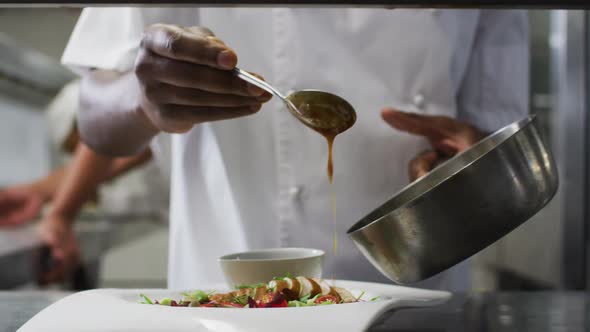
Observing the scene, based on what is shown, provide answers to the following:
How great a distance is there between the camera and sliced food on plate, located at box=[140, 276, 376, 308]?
2.07 ft

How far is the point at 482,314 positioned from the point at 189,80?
0.40m

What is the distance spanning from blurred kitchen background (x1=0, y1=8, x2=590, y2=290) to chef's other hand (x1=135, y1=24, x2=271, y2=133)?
87 centimetres

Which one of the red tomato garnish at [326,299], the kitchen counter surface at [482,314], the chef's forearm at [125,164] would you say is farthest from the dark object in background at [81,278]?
the red tomato garnish at [326,299]

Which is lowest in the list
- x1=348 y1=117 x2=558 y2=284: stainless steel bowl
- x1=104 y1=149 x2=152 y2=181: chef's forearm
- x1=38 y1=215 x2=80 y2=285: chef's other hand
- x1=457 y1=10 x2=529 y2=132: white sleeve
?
x1=38 y1=215 x2=80 y2=285: chef's other hand

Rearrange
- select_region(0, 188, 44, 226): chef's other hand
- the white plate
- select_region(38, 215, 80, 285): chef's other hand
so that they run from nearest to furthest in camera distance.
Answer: the white plate, select_region(38, 215, 80, 285): chef's other hand, select_region(0, 188, 44, 226): chef's other hand

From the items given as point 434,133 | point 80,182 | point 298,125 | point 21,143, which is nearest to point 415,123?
point 434,133

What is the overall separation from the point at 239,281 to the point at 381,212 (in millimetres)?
210

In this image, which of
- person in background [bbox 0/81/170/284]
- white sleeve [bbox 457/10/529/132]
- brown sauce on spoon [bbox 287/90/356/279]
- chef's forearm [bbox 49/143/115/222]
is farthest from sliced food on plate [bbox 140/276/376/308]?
chef's forearm [bbox 49/143/115/222]

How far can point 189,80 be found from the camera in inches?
28.6

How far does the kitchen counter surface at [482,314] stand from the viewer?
2.17 ft

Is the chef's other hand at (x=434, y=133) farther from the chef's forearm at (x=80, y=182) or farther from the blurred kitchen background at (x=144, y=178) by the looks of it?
the chef's forearm at (x=80, y=182)

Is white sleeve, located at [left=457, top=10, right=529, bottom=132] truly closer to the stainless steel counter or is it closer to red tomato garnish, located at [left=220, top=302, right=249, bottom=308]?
red tomato garnish, located at [left=220, top=302, right=249, bottom=308]

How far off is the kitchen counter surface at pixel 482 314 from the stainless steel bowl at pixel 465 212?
53 millimetres

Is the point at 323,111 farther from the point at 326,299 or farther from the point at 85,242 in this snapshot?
the point at 85,242
